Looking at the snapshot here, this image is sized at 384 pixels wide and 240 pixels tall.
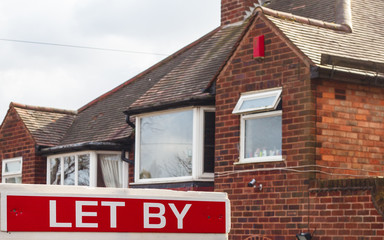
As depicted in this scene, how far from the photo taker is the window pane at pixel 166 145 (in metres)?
15.9

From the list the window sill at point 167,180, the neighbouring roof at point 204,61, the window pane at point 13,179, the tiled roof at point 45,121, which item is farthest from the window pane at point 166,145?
the window pane at point 13,179

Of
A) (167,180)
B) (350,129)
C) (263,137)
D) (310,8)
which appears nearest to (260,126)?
(263,137)

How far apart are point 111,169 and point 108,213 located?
52.2ft

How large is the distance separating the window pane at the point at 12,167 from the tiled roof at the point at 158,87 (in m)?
1.69

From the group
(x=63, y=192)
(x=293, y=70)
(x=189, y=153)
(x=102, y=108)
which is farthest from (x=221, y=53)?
(x=63, y=192)

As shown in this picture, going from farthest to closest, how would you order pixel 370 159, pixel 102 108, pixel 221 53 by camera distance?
pixel 102 108
pixel 221 53
pixel 370 159

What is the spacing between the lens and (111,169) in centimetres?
1931

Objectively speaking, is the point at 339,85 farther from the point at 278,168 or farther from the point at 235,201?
the point at 235,201

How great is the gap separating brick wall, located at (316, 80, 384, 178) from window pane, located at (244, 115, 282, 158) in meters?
0.86

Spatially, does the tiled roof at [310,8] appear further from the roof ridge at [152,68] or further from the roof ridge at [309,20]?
the roof ridge at [152,68]

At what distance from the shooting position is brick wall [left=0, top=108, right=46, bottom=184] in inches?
828

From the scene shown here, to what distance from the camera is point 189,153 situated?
1582 centimetres

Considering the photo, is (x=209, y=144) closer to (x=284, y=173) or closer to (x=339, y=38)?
(x=284, y=173)

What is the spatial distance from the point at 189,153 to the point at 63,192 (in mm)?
12450
